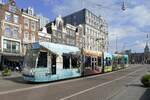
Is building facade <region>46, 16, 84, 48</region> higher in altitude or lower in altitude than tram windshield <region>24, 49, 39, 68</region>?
higher

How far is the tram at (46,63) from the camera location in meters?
24.1

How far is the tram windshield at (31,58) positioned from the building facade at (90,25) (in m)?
75.5

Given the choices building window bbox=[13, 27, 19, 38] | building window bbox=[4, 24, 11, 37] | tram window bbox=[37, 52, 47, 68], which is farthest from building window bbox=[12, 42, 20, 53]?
tram window bbox=[37, 52, 47, 68]

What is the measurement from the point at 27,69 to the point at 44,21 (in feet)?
203

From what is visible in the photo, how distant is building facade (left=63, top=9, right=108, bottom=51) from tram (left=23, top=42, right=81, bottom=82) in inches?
2866

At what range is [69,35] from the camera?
3376 inches

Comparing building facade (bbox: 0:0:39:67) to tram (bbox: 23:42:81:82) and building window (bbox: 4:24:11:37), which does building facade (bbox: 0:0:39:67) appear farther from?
tram (bbox: 23:42:81:82)

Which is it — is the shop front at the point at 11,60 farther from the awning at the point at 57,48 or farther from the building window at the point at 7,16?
the awning at the point at 57,48

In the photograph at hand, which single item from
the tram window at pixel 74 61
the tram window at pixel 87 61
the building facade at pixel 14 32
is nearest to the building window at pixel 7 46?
the building facade at pixel 14 32

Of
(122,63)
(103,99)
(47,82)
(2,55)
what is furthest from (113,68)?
(103,99)

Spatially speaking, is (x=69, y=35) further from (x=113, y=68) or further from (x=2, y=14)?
(x=113, y=68)

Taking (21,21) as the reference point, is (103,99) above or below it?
→ below

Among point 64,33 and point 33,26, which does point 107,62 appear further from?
point 64,33

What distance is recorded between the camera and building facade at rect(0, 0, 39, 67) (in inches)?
2296
